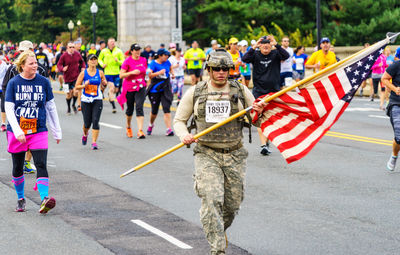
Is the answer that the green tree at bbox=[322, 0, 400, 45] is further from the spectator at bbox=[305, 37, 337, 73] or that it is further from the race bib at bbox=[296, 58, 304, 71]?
the spectator at bbox=[305, 37, 337, 73]

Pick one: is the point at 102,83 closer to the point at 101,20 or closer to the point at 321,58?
the point at 321,58

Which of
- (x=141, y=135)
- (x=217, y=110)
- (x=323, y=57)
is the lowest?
(x=141, y=135)

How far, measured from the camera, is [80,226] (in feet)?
27.7

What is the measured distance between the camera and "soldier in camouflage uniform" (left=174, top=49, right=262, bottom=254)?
22.0 feet

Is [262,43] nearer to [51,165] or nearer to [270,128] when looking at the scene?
[51,165]

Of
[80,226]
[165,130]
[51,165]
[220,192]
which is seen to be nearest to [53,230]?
[80,226]

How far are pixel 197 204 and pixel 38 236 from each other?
2.24 metres

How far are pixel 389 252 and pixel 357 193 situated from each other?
3.04m

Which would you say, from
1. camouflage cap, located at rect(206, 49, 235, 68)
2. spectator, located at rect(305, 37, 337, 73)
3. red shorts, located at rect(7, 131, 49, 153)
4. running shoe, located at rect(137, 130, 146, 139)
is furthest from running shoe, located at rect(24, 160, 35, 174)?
spectator, located at rect(305, 37, 337, 73)

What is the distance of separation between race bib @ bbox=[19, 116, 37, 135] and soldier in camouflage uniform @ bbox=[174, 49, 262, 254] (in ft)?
8.89

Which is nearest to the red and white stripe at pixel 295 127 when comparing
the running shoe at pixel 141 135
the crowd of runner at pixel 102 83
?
the crowd of runner at pixel 102 83

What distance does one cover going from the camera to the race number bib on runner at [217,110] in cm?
680

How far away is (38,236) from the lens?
26.3 ft

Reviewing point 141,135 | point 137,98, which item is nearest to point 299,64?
point 137,98
